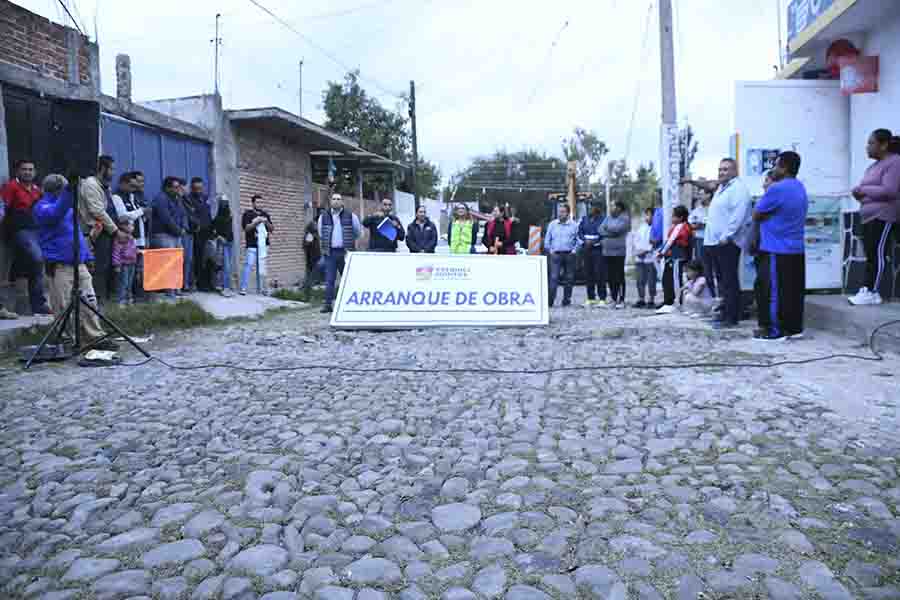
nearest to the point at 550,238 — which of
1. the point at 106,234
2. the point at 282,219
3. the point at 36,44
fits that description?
the point at 106,234

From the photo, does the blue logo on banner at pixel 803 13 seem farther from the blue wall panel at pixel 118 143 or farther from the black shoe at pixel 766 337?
the blue wall panel at pixel 118 143

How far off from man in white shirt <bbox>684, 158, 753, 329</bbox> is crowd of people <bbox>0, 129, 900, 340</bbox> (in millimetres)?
15

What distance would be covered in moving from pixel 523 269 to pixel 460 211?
3.84 meters

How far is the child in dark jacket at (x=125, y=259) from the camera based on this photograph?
9.27 metres

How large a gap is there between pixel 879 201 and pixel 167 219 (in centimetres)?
930

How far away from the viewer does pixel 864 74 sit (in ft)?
30.4

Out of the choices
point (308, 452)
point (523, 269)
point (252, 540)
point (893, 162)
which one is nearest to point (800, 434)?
point (308, 452)

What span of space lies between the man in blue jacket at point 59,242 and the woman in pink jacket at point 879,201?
7680 millimetres

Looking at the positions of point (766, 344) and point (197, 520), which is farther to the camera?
point (766, 344)

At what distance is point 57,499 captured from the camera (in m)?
3.07

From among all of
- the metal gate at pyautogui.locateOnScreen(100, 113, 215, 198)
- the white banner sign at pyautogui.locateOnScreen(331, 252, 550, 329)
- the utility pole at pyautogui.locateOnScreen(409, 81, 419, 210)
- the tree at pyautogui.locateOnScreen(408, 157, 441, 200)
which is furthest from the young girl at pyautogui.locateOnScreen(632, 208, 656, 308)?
the tree at pyautogui.locateOnScreen(408, 157, 441, 200)

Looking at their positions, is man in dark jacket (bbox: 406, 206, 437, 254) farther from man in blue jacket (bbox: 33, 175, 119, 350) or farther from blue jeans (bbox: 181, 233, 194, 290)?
man in blue jacket (bbox: 33, 175, 119, 350)

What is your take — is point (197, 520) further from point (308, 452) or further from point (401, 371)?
point (401, 371)

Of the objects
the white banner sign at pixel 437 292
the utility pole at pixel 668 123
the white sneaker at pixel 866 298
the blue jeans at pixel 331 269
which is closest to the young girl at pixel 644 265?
the utility pole at pixel 668 123
